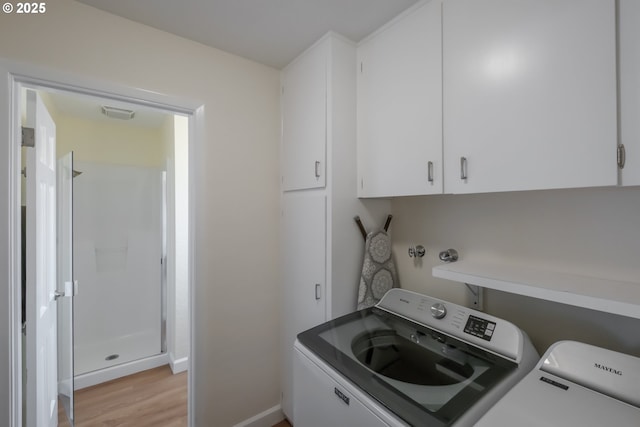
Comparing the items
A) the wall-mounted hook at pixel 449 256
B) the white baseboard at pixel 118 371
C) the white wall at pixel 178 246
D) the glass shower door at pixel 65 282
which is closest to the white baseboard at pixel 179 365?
the white wall at pixel 178 246

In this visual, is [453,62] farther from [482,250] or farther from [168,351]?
[168,351]

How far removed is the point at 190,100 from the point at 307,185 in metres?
0.82

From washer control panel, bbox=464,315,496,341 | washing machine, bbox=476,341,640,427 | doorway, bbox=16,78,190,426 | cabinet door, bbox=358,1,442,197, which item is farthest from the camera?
doorway, bbox=16,78,190,426

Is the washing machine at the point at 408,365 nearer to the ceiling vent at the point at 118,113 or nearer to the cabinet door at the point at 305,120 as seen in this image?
the cabinet door at the point at 305,120

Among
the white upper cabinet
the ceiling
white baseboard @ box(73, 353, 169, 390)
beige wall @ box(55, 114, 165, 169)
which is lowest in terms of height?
white baseboard @ box(73, 353, 169, 390)

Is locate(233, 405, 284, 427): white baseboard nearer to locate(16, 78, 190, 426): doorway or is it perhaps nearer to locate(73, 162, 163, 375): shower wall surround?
locate(16, 78, 190, 426): doorway

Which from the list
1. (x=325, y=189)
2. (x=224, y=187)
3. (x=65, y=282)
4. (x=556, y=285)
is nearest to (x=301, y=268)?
(x=325, y=189)

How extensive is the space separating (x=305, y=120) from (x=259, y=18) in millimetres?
546

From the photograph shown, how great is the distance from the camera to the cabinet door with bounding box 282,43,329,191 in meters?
1.54

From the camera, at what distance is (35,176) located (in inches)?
52.8

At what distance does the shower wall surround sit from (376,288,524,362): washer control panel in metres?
2.60

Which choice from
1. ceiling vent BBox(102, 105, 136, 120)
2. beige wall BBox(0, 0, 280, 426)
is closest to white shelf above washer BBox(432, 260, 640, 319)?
beige wall BBox(0, 0, 280, 426)

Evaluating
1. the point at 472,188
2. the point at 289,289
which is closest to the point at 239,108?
the point at 289,289

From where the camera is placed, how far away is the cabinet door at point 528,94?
81 centimetres
